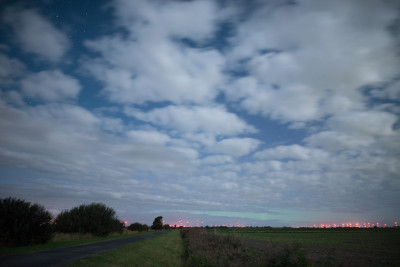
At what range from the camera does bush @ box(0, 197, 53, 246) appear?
19141 millimetres

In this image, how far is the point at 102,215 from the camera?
39906 mm

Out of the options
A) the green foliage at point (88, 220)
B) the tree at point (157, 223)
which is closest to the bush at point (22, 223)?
the green foliage at point (88, 220)

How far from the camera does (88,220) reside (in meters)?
36.6

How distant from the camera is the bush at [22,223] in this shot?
19141mm

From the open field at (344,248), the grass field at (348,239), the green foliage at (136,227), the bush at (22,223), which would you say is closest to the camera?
the open field at (344,248)

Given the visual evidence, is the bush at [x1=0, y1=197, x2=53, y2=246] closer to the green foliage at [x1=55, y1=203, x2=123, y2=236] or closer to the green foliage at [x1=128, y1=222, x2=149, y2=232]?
the green foliage at [x1=55, y1=203, x2=123, y2=236]

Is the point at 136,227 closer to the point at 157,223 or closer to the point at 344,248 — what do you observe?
the point at 157,223

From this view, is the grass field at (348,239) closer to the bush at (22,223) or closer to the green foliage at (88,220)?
the bush at (22,223)

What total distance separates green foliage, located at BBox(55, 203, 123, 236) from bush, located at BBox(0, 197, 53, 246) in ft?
40.3

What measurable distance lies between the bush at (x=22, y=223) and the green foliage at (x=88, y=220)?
12291 mm

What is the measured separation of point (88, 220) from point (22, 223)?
17747mm

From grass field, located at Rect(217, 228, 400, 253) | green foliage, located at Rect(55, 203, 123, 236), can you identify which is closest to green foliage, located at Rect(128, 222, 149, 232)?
grass field, located at Rect(217, 228, 400, 253)

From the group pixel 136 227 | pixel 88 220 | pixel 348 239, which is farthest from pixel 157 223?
pixel 88 220

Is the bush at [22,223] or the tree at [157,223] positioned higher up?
the bush at [22,223]
